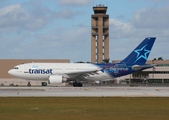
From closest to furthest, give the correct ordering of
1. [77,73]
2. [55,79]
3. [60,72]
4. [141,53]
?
[55,79] < [77,73] < [60,72] < [141,53]

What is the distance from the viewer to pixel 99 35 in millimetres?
147750

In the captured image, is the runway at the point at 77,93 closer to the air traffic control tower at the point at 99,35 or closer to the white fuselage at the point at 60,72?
the white fuselage at the point at 60,72

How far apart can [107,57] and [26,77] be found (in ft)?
293

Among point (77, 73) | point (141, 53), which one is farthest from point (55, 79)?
point (141, 53)

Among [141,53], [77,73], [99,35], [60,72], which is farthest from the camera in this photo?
[99,35]

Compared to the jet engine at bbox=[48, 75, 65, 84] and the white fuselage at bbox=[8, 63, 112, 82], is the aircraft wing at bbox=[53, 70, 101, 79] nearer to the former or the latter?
the white fuselage at bbox=[8, 63, 112, 82]

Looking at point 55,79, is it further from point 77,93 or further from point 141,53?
point 77,93

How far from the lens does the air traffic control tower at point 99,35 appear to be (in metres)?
148

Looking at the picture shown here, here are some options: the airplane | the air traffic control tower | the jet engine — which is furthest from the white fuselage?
the air traffic control tower

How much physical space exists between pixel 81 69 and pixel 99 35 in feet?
280

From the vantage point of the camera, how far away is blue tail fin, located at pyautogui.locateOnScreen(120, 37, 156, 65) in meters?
64.1

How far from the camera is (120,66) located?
209 feet

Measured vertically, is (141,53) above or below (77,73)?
above
